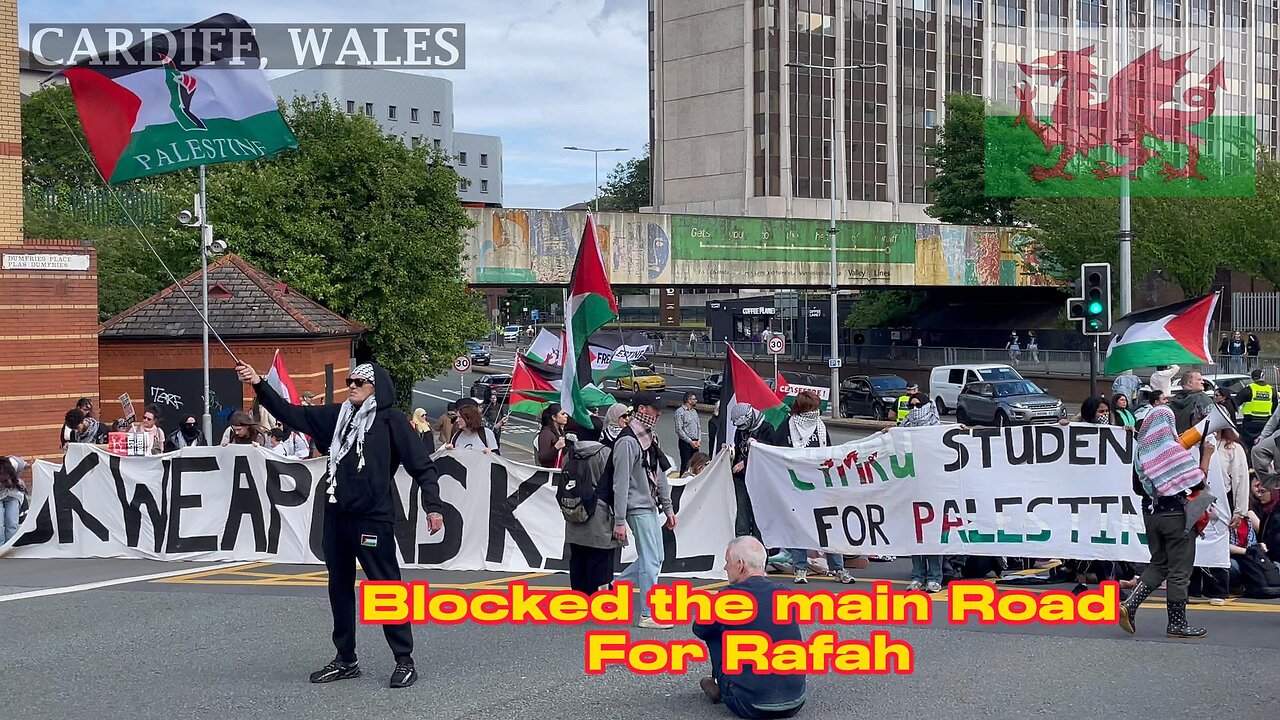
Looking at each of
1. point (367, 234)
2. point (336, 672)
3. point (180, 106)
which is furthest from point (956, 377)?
point (336, 672)

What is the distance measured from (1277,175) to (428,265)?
29212mm

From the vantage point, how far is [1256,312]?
46344 mm

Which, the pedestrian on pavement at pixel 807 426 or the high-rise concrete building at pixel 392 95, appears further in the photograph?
the high-rise concrete building at pixel 392 95

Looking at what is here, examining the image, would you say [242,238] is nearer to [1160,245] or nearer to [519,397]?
[519,397]

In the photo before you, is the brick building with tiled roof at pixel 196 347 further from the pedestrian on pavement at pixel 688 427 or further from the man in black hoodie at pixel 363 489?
the man in black hoodie at pixel 363 489

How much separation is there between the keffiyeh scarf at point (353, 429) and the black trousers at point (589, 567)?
2.15 m

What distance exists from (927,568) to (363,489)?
17.8 feet

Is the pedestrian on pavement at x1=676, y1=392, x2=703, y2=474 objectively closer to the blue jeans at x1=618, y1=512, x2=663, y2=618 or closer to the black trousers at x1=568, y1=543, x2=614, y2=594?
the blue jeans at x1=618, y1=512, x2=663, y2=618

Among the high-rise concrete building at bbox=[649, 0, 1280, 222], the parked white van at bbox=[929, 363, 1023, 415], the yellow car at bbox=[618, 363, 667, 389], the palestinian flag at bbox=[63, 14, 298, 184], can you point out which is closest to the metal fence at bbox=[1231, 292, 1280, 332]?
the parked white van at bbox=[929, 363, 1023, 415]

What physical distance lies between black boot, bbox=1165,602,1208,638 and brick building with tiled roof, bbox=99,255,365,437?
1895cm

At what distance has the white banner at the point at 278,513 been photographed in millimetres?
12281

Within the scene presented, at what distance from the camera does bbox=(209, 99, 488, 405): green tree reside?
1325 inches
